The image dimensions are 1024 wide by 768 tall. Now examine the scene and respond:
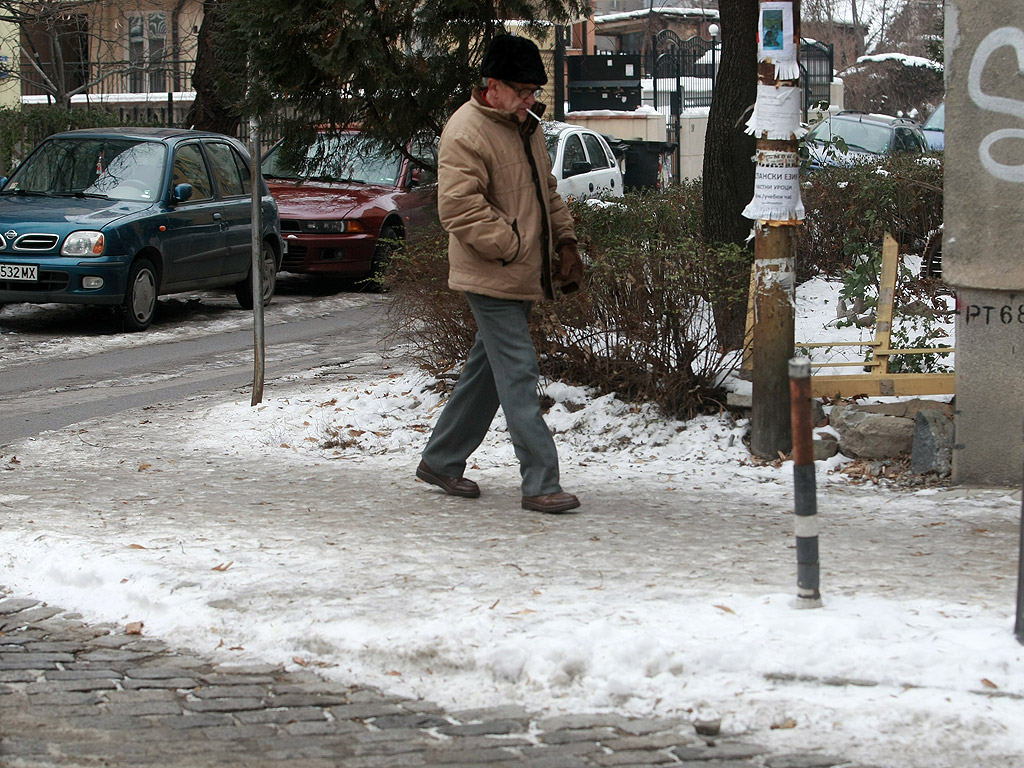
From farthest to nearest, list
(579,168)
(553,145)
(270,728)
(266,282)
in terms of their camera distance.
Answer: (579,168), (553,145), (266,282), (270,728)

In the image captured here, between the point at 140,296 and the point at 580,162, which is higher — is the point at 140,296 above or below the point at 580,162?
below

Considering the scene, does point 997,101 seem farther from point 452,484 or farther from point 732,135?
point 452,484

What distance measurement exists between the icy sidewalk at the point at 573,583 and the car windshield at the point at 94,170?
6.09 metres

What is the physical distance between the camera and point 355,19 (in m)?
8.23

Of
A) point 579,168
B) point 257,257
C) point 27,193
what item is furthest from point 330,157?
point 579,168

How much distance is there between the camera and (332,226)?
16047mm

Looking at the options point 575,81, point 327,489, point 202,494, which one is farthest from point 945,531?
point 575,81

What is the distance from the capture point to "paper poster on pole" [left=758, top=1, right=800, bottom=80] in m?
6.71

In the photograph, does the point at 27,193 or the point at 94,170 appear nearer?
the point at 27,193

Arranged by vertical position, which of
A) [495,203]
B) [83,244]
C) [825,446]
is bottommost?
[825,446]

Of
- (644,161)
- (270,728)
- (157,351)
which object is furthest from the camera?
(644,161)

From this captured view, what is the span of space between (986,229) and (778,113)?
44.6 inches

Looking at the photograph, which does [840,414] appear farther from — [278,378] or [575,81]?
[575,81]

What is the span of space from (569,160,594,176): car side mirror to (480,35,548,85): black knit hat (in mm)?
11573
